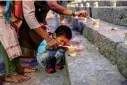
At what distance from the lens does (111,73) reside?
318cm

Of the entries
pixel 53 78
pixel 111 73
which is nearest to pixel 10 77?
pixel 53 78

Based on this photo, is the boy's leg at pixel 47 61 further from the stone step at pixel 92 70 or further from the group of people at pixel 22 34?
the stone step at pixel 92 70

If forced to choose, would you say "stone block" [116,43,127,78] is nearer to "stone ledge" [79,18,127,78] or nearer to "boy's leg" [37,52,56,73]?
"stone ledge" [79,18,127,78]

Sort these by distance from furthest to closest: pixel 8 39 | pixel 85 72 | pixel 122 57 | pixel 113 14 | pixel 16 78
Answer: pixel 113 14, pixel 16 78, pixel 8 39, pixel 85 72, pixel 122 57

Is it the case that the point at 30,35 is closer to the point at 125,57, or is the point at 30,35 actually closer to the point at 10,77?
the point at 10,77

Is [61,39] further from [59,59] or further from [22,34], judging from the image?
[22,34]

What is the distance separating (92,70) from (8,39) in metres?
1.34

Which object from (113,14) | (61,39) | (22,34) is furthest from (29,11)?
(113,14)

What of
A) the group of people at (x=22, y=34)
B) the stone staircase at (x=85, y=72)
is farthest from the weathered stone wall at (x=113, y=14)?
the group of people at (x=22, y=34)

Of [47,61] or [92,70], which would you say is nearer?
[92,70]

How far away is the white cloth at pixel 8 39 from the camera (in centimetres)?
393

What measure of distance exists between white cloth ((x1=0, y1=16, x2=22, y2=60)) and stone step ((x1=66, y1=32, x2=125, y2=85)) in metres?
0.80

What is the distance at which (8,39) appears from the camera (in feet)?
13.0

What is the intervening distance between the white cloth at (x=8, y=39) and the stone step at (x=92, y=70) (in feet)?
2.63
